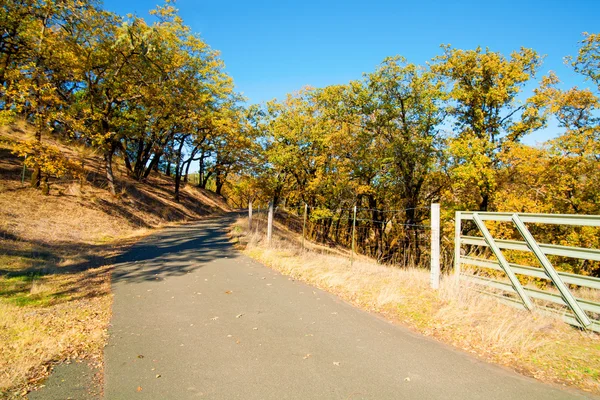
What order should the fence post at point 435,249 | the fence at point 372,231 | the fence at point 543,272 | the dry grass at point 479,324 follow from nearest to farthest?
the dry grass at point 479,324, the fence at point 543,272, the fence post at point 435,249, the fence at point 372,231

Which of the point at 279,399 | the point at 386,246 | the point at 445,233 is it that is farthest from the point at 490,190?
the point at 279,399

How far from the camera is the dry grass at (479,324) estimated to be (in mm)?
4164

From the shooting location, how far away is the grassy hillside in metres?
4.42

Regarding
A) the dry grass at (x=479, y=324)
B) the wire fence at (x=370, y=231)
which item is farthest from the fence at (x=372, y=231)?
the dry grass at (x=479, y=324)

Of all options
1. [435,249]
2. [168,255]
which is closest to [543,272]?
[435,249]

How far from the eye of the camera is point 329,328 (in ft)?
17.6

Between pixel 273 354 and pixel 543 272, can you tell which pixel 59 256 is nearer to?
pixel 273 354

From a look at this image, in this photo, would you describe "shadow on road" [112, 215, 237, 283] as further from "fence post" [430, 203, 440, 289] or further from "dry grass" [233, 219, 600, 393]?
"fence post" [430, 203, 440, 289]

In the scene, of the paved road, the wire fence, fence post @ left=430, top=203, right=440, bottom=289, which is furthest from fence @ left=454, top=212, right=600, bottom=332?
the wire fence

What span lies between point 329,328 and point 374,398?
1.97 metres

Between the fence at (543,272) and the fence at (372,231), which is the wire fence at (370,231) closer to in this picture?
the fence at (372,231)

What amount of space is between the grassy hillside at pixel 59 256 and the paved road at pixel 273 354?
59cm

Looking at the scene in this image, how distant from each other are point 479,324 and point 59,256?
1165 cm

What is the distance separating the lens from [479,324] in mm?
5316
